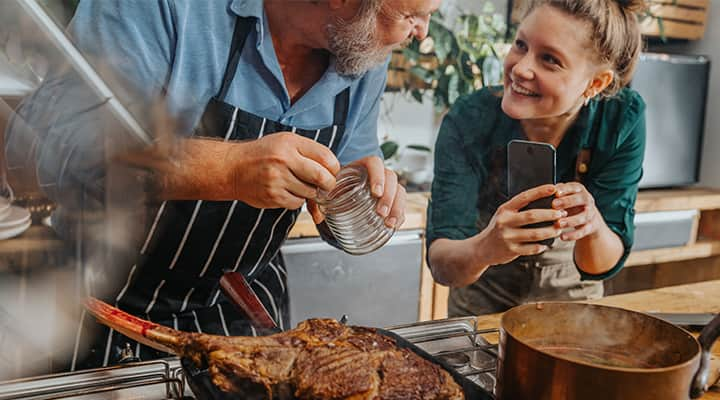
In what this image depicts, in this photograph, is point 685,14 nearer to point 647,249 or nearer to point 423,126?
point 647,249

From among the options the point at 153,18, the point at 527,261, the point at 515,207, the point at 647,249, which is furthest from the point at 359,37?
the point at 647,249

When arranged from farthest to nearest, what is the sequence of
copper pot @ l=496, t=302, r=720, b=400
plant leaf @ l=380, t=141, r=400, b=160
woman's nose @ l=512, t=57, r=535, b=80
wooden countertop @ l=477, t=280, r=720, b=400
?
plant leaf @ l=380, t=141, r=400, b=160, woman's nose @ l=512, t=57, r=535, b=80, wooden countertop @ l=477, t=280, r=720, b=400, copper pot @ l=496, t=302, r=720, b=400

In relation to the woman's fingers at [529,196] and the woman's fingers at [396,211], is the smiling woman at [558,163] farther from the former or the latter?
the woman's fingers at [396,211]

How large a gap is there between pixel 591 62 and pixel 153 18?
0.86 m

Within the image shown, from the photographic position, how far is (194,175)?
32.6 inches

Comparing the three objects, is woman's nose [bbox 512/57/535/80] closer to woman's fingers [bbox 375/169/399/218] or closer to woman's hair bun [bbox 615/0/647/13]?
woman's hair bun [bbox 615/0/647/13]

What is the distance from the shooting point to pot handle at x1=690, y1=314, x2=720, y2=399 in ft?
1.77

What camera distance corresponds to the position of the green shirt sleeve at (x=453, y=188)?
1.36m

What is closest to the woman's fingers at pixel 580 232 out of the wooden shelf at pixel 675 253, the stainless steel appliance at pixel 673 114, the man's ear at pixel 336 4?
the man's ear at pixel 336 4

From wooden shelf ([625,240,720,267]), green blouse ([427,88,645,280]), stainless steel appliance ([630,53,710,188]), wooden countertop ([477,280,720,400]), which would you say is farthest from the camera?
stainless steel appliance ([630,53,710,188])

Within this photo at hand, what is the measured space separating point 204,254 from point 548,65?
76cm

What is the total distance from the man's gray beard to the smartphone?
0.32 metres

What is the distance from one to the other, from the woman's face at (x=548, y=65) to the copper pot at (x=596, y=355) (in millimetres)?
703

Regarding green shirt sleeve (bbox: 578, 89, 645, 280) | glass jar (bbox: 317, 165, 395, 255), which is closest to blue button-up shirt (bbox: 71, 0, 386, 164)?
glass jar (bbox: 317, 165, 395, 255)
